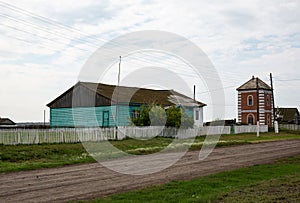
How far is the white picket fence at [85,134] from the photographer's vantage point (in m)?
24.1

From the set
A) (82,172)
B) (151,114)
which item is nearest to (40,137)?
(82,172)

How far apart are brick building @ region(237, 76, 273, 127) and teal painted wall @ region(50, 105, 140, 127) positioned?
2507 centimetres

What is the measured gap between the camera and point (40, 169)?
16500 millimetres

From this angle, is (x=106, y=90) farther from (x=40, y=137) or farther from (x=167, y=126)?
(x=40, y=137)

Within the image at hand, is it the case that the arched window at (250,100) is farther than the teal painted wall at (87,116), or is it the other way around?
the arched window at (250,100)

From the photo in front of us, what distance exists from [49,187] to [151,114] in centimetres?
2575

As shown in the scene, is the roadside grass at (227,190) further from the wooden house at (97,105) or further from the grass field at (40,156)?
the wooden house at (97,105)

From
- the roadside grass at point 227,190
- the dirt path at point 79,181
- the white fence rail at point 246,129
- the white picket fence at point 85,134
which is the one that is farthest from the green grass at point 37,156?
the white fence rail at point 246,129

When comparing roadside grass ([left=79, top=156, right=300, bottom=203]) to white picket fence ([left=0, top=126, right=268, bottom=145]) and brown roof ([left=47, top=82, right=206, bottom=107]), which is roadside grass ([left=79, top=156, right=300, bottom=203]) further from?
brown roof ([left=47, top=82, right=206, bottom=107])

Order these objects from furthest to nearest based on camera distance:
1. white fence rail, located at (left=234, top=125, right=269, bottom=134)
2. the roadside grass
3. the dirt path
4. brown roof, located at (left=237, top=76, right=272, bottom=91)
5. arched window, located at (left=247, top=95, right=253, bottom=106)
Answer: arched window, located at (left=247, top=95, right=253, bottom=106), brown roof, located at (left=237, top=76, right=272, bottom=91), white fence rail, located at (left=234, top=125, right=269, bottom=134), the dirt path, the roadside grass

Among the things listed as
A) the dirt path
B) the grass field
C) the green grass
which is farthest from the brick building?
the dirt path

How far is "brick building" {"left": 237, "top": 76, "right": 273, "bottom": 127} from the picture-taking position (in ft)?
209

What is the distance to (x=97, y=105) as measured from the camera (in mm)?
45125

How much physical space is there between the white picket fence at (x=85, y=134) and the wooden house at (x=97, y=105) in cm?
640
